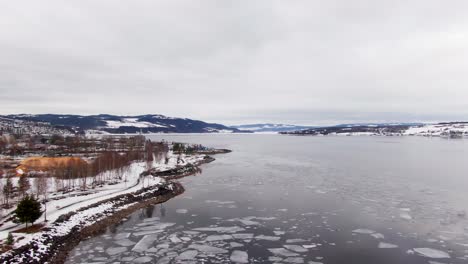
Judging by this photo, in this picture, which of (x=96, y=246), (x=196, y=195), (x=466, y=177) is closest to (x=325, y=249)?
(x=96, y=246)

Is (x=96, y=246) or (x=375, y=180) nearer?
(x=96, y=246)

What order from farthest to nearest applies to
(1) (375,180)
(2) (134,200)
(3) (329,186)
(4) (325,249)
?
1. (1) (375,180)
2. (3) (329,186)
3. (2) (134,200)
4. (4) (325,249)

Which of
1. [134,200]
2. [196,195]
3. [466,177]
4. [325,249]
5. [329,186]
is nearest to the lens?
[325,249]

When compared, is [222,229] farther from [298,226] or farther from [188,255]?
[298,226]

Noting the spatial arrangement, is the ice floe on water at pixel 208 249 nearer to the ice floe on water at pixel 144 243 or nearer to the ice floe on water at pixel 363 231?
the ice floe on water at pixel 144 243

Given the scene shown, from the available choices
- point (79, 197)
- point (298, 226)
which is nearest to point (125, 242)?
point (298, 226)

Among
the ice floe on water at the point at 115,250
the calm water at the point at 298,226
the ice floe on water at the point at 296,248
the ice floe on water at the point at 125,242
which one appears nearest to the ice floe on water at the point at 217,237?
the calm water at the point at 298,226

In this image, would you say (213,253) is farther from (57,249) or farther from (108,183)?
(108,183)
